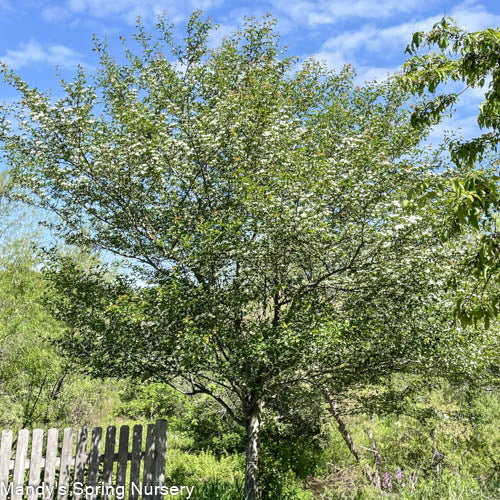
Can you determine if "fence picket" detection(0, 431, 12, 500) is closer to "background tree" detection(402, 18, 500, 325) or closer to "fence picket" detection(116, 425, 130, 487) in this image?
"fence picket" detection(116, 425, 130, 487)

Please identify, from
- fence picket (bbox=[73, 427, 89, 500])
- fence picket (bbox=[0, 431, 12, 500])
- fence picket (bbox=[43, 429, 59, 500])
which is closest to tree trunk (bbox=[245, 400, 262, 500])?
fence picket (bbox=[73, 427, 89, 500])

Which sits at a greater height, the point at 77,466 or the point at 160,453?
the point at 160,453

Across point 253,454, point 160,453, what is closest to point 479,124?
point 160,453

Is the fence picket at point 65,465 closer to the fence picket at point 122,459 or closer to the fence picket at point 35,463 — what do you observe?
the fence picket at point 35,463

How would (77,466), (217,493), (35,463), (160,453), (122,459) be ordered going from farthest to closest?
(217,493)
(160,453)
(122,459)
(77,466)
(35,463)

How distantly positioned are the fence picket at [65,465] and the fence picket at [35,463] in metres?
0.29

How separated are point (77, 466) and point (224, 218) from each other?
177 inches

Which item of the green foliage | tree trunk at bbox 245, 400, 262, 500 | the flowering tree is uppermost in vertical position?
the flowering tree

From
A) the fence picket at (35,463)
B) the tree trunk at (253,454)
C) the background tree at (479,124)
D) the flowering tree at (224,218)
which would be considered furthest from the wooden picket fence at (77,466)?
the background tree at (479,124)

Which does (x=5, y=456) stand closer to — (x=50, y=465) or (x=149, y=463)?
(x=50, y=465)

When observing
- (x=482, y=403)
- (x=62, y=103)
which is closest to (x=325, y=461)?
(x=482, y=403)

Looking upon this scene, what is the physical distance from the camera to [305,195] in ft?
23.5

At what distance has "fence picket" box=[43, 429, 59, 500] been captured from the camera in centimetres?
617

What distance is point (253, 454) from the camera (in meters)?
9.57
